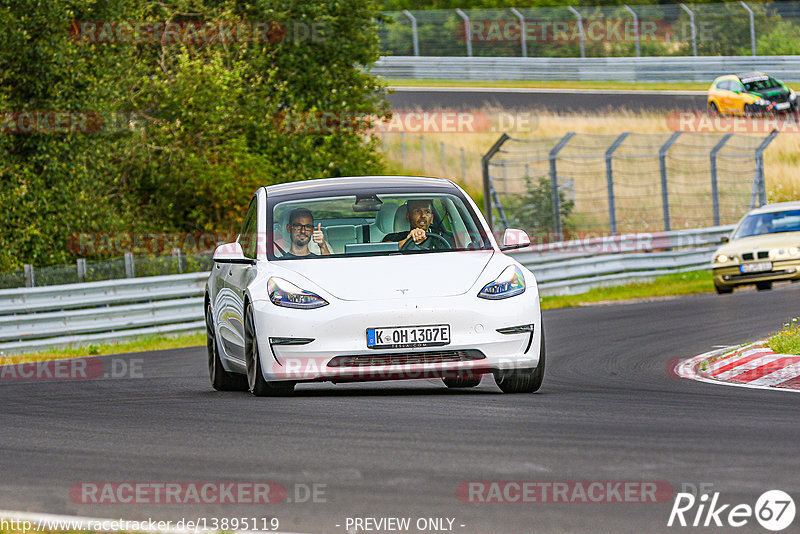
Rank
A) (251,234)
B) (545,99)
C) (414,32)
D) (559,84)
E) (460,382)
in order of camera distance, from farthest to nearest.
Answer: (414,32) → (559,84) → (545,99) → (460,382) → (251,234)

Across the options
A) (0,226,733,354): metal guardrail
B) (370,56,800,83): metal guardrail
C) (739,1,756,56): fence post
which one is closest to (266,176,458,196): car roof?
(0,226,733,354): metal guardrail

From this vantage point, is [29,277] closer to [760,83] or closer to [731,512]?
[731,512]

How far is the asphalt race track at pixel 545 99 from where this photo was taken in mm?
47281

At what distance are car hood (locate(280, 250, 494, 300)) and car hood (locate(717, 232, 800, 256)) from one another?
13569 mm

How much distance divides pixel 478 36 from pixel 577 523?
161 feet

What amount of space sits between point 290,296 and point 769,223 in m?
15.7

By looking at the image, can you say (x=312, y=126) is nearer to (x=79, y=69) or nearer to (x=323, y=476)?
(x=79, y=69)

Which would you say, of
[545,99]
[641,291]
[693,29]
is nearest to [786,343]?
[641,291]

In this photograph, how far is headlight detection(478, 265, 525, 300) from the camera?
9695mm

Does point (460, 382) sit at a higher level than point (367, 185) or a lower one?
lower

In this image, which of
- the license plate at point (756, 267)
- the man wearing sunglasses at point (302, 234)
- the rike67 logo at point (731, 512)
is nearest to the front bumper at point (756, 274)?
the license plate at point (756, 267)

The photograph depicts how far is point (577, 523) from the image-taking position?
18.2 ft

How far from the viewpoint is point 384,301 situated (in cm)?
952

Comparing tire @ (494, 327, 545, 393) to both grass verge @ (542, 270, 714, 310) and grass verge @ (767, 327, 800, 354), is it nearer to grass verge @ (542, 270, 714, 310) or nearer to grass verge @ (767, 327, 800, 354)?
grass verge @ (767, 327, 800, 354)
